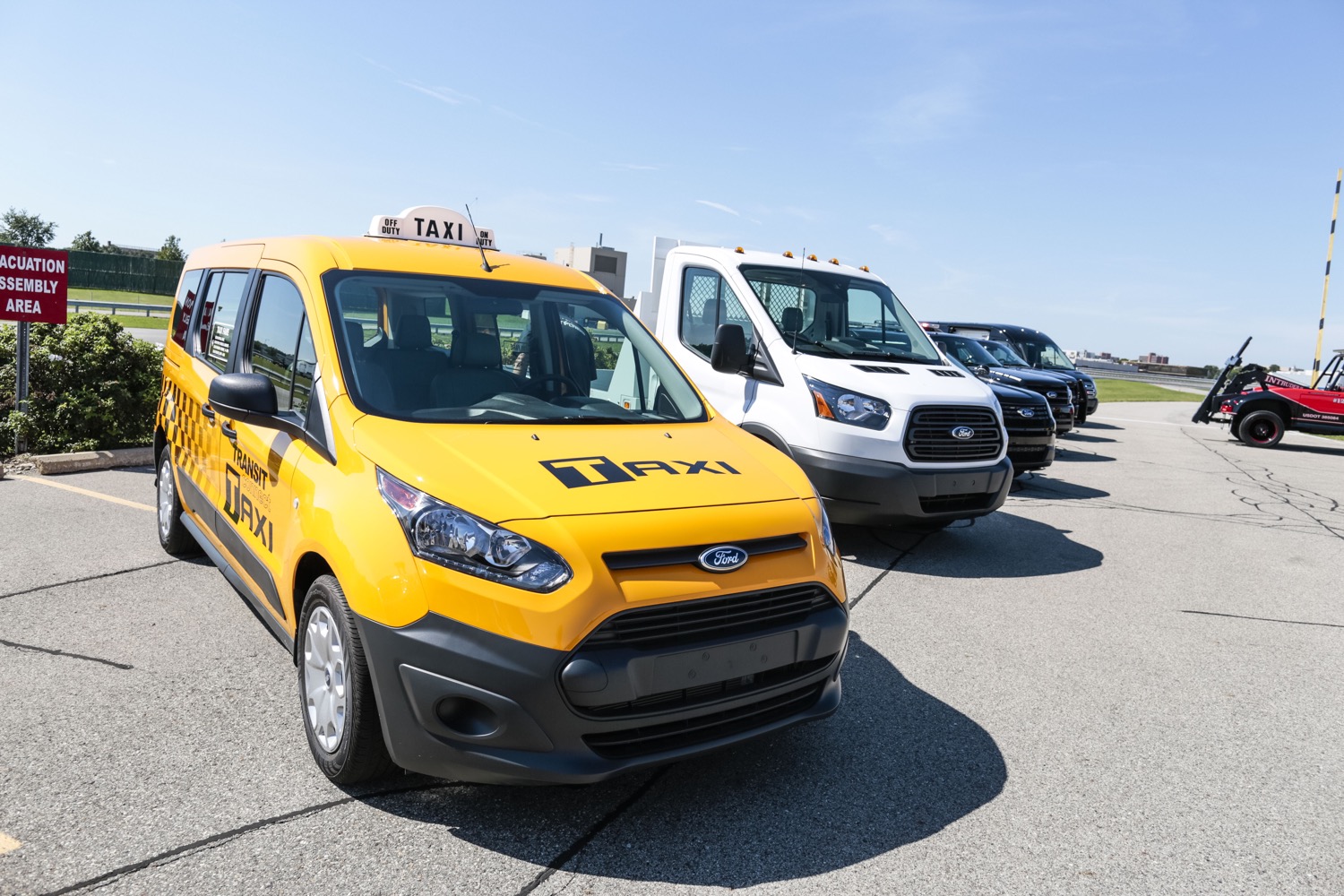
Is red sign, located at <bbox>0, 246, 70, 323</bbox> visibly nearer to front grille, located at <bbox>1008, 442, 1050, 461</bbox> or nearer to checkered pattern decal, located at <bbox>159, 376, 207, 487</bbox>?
checkered pattern decal, located at <bbox>159, 376, 207, 487</bbox>

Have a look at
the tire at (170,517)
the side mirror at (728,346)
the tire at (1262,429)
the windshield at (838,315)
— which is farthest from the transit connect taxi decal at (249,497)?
the tire at (1262,429)

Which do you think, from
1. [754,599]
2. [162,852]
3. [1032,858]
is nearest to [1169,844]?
[1032,858]

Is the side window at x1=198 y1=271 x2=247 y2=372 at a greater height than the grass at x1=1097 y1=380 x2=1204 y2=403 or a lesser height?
greater

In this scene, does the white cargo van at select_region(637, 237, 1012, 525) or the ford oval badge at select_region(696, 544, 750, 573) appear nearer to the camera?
the ford oval badge at select_region(696, 544, 750, 573)

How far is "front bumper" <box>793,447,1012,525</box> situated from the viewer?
6566 millimetres

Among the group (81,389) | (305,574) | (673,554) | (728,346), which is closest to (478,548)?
(673,554)

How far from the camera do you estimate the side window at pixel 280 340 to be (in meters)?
3.83

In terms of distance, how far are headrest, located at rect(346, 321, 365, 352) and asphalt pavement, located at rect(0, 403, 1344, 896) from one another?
150 centimetres

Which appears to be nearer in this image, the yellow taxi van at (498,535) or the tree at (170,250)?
the yellow taxi van at (498,535)

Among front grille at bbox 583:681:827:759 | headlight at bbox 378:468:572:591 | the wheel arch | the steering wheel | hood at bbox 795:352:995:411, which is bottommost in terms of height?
front grille at bbox 583:681:827:759

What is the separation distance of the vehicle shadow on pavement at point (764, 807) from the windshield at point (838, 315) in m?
3.93

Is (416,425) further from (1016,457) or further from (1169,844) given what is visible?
(1016,457)

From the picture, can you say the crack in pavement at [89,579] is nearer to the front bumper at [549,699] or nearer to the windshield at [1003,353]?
the front bumper at [549,699]

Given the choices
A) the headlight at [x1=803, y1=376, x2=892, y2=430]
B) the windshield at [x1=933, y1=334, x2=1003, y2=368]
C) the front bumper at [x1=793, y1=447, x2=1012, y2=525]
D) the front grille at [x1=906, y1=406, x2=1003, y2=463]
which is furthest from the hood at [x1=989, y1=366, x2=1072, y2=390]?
the headlight at [x1=803, y1=376, x2=892, y2=430]
